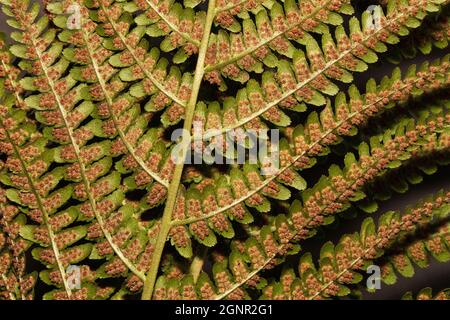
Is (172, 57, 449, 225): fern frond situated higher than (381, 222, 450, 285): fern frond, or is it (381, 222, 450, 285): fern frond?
(172, 57, 449, 225): fern frond

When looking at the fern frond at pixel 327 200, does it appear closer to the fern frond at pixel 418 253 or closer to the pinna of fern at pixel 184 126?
the pinna of fern at pixel 184 126

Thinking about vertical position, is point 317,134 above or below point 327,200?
above

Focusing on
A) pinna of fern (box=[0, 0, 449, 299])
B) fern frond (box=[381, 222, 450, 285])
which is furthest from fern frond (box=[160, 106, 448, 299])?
fern frond (box=[381, 222, 450, 285])

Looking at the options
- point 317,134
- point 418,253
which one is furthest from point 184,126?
point 418,253

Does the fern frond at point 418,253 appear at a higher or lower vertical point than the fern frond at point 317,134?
lower

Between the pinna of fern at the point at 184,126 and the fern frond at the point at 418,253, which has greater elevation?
the pinna of fern at the point at 184,126

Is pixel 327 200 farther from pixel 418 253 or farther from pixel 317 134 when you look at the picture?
pixel 418 253

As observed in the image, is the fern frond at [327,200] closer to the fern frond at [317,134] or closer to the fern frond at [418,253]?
the fern frond at [317,134]

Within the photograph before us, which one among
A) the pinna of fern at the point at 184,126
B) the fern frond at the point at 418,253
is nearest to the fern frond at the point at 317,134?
the pinna of fern at the point at 184,126

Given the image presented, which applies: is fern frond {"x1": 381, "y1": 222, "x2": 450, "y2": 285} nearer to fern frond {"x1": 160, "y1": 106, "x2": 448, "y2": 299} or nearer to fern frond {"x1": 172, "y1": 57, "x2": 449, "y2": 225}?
fern frond {"x1": 160, "y1": 106, "x2": 448, "y2": 299}
